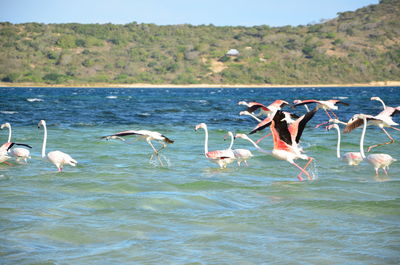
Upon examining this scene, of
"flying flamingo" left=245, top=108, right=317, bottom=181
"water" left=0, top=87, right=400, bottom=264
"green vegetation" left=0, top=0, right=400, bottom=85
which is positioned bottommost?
"water" left=0, top=87, right=400, bottom=264

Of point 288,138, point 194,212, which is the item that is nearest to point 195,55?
point 288,138

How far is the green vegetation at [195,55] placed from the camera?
9812cm

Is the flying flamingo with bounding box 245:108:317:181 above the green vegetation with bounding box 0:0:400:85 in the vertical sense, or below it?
below

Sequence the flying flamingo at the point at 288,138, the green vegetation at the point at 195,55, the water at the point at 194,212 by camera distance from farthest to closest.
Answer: the green vegetation at the point at 195,55 → the flying flamingo at the point at 288,138 → the water at the point at 194,212

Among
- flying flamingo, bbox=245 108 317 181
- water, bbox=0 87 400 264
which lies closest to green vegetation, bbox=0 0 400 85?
water, bbox=0 87 400 264

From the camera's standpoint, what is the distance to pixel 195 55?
10444 cm

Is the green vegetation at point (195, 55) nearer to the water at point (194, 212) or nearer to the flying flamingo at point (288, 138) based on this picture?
the water at point (194, 212)

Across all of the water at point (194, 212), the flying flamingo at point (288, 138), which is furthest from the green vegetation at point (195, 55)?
the flying flamingo at point (288, 138)

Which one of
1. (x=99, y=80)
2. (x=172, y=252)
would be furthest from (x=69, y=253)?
(x=99, y=80)

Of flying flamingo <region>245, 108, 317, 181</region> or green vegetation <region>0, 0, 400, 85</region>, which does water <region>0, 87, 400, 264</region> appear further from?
green vegetation <region>0, 0, 400, 85</region>

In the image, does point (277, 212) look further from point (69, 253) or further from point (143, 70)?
point (143, 70)

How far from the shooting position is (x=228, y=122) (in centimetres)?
2366

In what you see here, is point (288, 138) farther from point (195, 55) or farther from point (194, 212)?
point (195, 55)

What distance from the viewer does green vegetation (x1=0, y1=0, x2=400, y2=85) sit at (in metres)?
98.1
